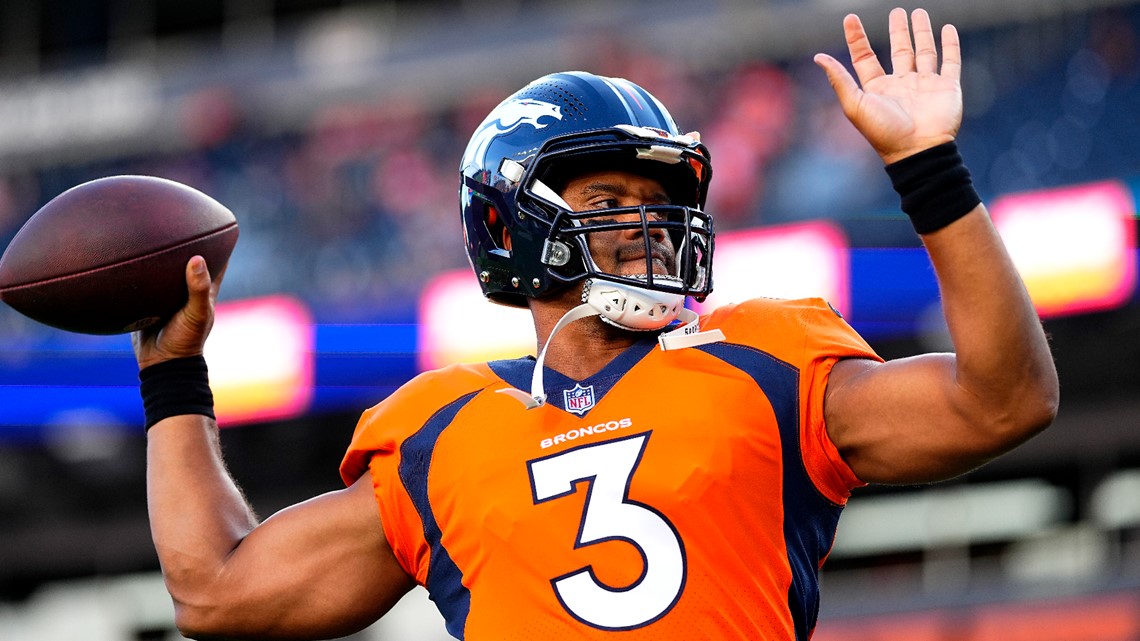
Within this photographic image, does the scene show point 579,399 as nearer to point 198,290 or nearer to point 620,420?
point 620,420

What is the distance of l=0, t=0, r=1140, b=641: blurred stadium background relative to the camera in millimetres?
7176

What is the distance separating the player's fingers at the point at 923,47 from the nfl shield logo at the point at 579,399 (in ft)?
2.35

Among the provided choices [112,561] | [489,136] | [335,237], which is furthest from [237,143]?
[489,136]

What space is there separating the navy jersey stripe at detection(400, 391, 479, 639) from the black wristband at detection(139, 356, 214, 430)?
510 mm

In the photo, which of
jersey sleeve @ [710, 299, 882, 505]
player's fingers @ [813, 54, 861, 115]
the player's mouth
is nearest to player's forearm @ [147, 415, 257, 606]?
the player's mouth

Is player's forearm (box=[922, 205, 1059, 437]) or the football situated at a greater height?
player's forearm (box=[922, 205, 1059, 437])

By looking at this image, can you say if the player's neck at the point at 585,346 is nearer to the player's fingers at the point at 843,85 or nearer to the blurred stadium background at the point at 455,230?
the player's fingers at the point at 843,85

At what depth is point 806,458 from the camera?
209 cm

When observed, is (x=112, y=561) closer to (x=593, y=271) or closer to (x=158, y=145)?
(x=158, y=145)

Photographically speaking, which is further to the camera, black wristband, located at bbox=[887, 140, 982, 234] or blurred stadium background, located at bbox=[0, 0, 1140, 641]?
blurred stadium background, located at bbox=[0, 0, 1140, 641]

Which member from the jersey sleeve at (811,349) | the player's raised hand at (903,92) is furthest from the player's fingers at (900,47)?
the jersey sleeve at (811,349)

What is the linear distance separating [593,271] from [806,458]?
0.47 metres

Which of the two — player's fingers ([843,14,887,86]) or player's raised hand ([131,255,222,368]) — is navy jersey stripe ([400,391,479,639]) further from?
player's fingers ([843,14,887,86])

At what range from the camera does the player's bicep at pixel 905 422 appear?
1.94 metres
